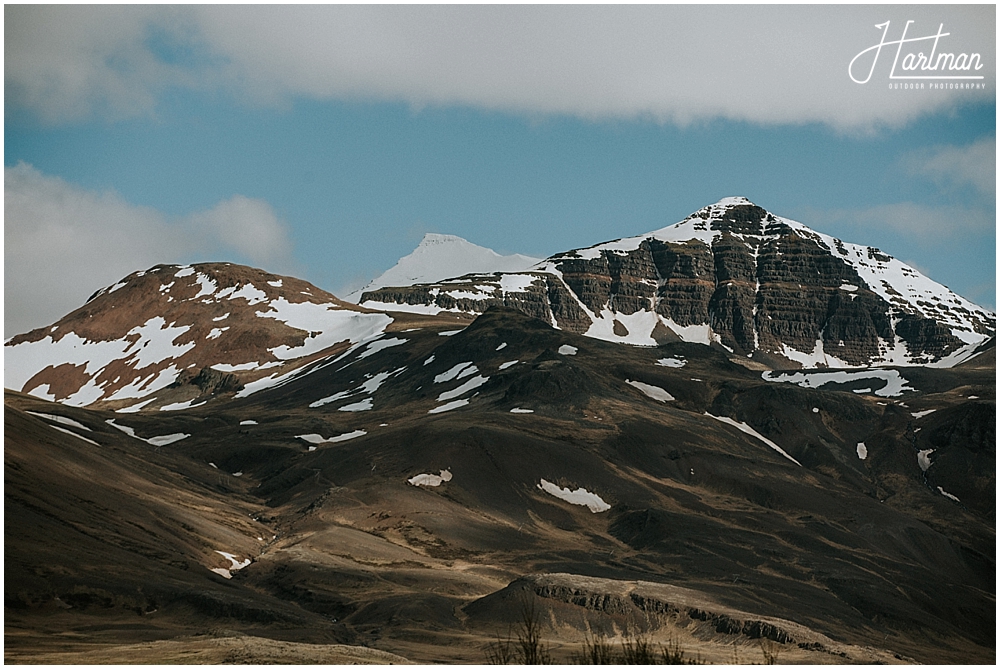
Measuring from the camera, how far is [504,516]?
114 m

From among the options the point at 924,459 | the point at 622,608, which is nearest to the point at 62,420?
the point at 622,608

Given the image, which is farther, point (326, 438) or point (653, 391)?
point (653, 391)

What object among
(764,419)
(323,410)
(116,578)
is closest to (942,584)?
(764,419)

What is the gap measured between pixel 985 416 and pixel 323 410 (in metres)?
98.6

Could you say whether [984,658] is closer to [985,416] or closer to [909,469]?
[909,469]

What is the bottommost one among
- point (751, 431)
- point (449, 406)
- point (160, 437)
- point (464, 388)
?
point (160, 437)

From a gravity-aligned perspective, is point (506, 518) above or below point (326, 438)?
below

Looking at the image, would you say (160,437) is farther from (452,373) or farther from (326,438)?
(452,373)

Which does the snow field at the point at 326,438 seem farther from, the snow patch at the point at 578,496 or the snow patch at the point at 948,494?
the snow patch at the point at 948,494

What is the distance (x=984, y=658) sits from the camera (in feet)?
306

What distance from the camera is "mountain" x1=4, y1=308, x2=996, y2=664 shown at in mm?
65562

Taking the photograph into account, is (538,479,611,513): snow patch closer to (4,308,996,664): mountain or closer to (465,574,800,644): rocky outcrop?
(4,308,996,664): mountain

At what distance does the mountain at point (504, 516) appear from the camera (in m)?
65.6

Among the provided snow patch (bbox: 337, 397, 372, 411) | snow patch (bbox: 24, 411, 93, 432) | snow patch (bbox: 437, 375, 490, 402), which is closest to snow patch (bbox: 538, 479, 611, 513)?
snow patch (bbox: 437, 375, 490, 402)
